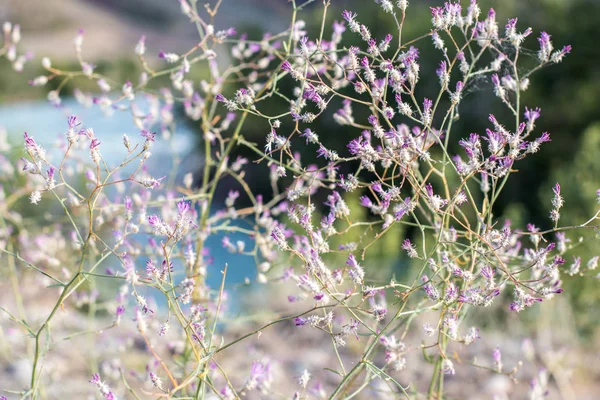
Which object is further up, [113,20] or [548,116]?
[113,20]

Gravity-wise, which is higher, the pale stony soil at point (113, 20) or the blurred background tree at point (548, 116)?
the pale stony soil at point (113, 20)

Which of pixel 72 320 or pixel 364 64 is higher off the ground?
pixel 72 320

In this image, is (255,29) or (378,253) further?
(255,29)

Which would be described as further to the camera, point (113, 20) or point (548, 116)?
point (113, 20)

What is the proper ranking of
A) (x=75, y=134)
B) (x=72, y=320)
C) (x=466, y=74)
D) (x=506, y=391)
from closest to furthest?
(x=75, y=134)
(x=466, y=74)
(x=506, y=391)
(x=72, y=320)

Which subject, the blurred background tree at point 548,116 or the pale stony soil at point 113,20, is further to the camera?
the pale stony soil at point 113,20

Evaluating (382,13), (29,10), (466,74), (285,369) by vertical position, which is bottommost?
(466,74)

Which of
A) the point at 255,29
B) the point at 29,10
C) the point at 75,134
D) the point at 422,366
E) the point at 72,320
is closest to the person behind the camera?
the point at 75,134

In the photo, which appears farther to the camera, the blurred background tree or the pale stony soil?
the pale stony soil

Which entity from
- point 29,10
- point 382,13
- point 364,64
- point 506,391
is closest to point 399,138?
point 364,64

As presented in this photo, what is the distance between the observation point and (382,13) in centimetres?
701

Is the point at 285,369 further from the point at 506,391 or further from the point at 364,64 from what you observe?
the point at 364,64

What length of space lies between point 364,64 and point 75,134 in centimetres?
49

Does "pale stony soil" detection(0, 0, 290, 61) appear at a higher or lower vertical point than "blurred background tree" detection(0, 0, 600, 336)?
higher
